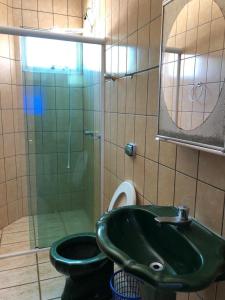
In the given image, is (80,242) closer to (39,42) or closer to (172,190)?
(172,190)

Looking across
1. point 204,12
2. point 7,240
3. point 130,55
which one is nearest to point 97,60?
point 130,55

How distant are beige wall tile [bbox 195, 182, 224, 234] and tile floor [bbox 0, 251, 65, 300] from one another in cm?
125

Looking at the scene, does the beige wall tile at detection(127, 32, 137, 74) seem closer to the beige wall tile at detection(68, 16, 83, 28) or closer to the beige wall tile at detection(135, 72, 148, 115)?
the beige wall tile at detection(135, 72, 148, 115)

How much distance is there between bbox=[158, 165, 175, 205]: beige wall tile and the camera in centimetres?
123

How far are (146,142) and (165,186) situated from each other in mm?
298

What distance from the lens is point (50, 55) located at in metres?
2.21

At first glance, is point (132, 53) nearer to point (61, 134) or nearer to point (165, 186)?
point (165, 186)

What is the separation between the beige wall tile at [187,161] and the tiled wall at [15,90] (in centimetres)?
176

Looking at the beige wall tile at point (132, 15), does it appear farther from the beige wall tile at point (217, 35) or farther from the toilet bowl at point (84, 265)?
the toilet bowl at point (84, 265)

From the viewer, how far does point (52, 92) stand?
2248 mm

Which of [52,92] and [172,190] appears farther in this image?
[52,92]

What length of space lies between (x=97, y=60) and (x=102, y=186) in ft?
3.77

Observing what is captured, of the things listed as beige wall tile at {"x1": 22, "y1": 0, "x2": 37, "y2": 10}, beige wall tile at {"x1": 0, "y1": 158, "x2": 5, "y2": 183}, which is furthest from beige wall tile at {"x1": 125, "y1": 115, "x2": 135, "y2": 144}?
beige wall tile at {"x1": 22, "y1": 0, "x2": 37, "y2": 10}

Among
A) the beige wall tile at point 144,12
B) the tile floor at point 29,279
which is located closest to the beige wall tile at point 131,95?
the beige wall tile at point 144,12
